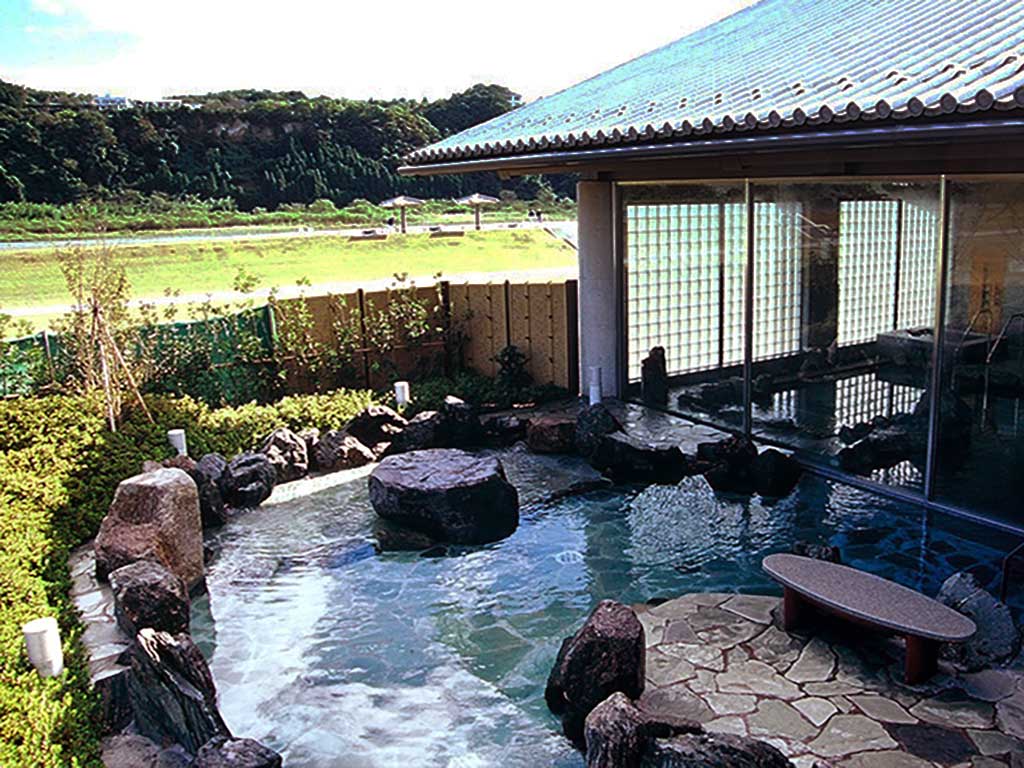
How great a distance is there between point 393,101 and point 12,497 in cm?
5239

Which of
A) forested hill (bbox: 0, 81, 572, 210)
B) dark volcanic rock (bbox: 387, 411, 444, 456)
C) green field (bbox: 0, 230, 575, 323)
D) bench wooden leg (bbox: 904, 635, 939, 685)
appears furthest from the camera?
forested hill (bbox: 0, 81, 572, 210)

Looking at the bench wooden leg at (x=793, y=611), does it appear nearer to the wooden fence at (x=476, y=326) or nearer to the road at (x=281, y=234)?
the wooden fence at (x=476, y=326)

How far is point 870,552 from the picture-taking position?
844cm

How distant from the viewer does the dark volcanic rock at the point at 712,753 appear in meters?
4.76

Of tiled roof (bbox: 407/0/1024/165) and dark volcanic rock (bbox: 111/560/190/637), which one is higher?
tiled roof (bbox: 407/0/1024/165)

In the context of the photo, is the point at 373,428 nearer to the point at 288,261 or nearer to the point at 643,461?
the point at 643,461

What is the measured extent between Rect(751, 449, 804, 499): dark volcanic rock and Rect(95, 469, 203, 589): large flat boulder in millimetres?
6006

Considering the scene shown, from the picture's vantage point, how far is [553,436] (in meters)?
12.1

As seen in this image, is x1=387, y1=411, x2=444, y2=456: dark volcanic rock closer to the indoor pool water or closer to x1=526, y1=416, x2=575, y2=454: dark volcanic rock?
x1=526, y1=416, x2=575, y2=454: dark volcanic rock

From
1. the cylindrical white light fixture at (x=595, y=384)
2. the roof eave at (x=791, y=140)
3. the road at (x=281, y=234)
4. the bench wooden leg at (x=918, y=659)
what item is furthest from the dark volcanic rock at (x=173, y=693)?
the road at (x=281, y=234)

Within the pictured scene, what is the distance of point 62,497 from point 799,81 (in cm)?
805

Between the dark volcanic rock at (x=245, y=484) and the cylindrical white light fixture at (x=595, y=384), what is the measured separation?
15.8 feet

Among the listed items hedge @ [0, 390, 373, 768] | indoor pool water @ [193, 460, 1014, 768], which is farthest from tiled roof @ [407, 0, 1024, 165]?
hedge @ [0, 390, 373, 768]

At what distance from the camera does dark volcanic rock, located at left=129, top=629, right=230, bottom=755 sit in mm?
5777
